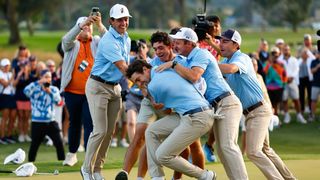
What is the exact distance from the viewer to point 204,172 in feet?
35.9

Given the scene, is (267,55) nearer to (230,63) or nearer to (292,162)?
(292,162)

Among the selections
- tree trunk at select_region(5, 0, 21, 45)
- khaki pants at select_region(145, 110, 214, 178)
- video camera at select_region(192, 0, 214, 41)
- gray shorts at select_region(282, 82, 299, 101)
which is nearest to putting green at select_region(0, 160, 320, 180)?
khaki pants at select_region(145, 110, 214, 178)

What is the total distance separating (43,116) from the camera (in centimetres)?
1672

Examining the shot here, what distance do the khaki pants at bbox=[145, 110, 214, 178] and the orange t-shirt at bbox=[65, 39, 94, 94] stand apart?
3385 mm

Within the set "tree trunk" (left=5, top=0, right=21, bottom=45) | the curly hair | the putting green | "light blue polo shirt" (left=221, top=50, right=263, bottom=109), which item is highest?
the curly hair

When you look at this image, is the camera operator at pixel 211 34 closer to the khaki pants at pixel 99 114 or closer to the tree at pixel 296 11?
the khaki pants at pixel 99 114

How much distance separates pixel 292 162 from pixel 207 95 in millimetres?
3632

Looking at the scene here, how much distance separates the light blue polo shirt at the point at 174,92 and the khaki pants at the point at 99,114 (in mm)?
1652

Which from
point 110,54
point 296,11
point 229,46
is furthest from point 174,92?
point 296,11

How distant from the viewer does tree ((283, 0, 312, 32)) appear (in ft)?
248

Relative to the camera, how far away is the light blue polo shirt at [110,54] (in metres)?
11.9

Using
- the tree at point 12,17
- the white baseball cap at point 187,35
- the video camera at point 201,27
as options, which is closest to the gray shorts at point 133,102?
the video camera at point 201,27

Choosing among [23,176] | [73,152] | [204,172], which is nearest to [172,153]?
[204,172]

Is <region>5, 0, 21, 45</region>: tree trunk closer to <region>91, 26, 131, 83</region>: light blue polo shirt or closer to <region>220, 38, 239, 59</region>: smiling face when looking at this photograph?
<region>91, 26, 131, 83</region>: light blue polo shirt
